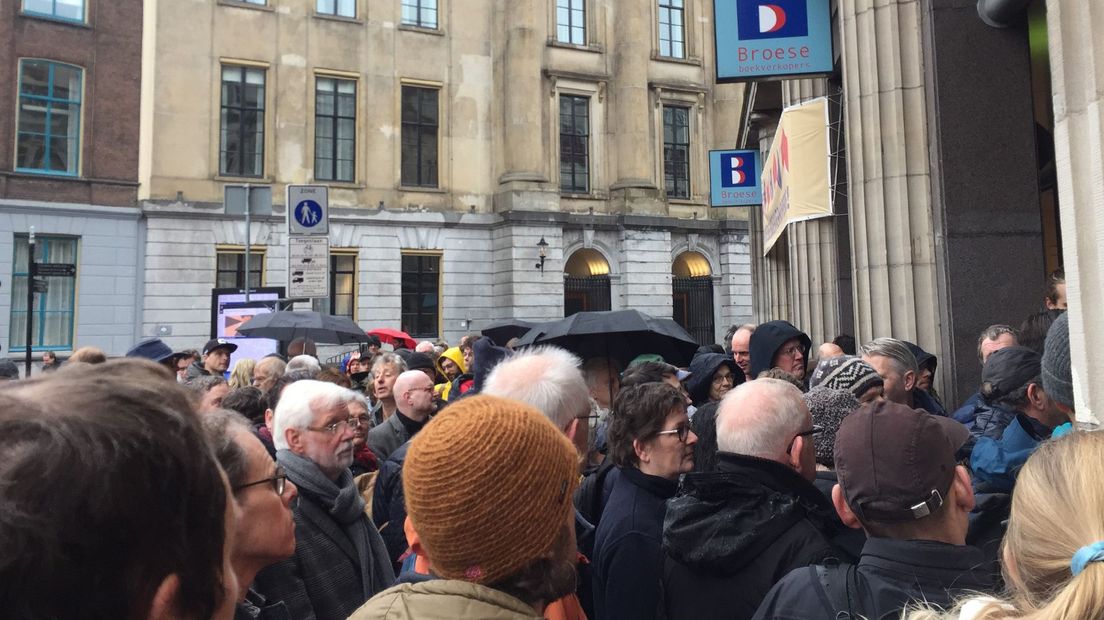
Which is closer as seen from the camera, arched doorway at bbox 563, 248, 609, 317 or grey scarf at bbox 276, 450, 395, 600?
grey scarf at bbox 276, 450, 395, 600

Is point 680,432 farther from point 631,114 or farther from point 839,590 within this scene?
point 631,114

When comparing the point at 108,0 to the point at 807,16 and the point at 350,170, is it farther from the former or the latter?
the point at 807,16

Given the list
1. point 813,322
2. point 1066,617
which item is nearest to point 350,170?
point 813,322

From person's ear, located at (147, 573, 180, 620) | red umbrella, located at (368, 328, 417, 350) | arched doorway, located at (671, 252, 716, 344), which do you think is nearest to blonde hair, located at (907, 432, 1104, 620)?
person's ear, located at (147, 573, 180, 620)

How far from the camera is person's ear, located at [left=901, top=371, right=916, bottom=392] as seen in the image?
5.61m

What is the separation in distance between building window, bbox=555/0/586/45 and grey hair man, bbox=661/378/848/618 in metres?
30.2

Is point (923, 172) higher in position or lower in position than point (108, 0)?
lower

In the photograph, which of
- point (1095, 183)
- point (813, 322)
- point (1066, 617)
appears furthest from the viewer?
point (813, 322)

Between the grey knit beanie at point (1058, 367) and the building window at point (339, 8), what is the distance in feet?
93.0

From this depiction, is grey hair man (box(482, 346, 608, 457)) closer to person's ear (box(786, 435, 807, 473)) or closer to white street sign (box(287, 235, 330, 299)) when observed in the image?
person's ear (box(786, 435, 807, 473))

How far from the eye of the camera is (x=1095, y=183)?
4402mm

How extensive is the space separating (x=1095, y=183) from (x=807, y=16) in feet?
21.0

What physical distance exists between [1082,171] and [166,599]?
494 cm

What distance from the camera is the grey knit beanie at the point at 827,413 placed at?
3645 millimetres
